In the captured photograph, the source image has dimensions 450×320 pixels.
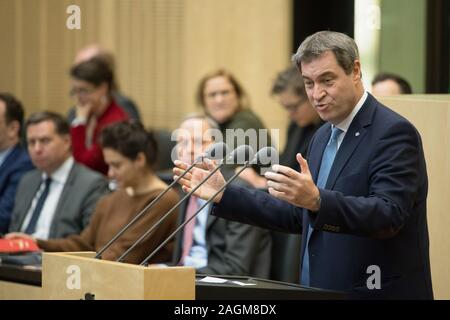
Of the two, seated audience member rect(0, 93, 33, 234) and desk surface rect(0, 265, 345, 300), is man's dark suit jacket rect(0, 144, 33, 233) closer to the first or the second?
seated audience member rect(0, 93, 33, 234)

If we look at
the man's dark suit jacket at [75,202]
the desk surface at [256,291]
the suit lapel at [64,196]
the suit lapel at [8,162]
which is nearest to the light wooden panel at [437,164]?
the desk surface at [256,291]

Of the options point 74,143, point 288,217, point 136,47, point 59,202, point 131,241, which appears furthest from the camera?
point 136,47

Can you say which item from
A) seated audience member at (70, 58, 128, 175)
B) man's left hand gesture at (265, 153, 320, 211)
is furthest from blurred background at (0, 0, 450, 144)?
man's left hand gesture at (265, 153, 320, 211)

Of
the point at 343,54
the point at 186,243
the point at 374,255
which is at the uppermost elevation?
the point at 343,54

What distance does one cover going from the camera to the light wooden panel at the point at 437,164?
3688 millimetres

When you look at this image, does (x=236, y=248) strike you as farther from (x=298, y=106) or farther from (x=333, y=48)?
(x=333, y=48)

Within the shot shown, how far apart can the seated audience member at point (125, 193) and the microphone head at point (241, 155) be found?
1.93 m

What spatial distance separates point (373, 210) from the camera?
8.93 ft

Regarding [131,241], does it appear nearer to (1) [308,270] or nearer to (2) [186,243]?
(2) [186,243]

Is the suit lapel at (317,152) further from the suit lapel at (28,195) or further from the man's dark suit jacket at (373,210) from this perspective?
the suit lapel at (28,195)

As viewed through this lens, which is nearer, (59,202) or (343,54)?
(343,54)
